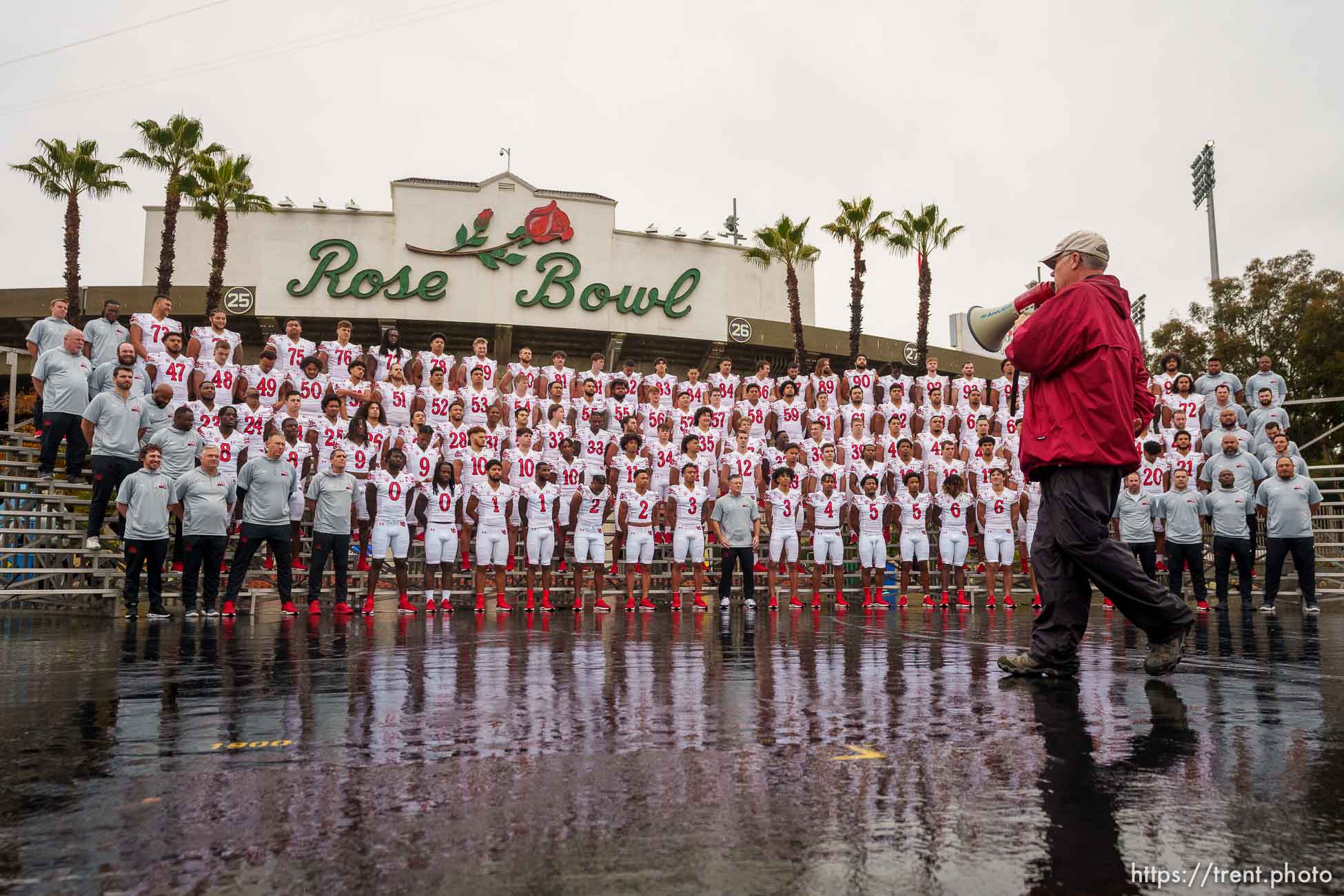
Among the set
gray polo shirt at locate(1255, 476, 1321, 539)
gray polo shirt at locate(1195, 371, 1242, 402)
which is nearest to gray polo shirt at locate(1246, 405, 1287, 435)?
gray polo shirt at locate(1195, 371, 1242, 402)

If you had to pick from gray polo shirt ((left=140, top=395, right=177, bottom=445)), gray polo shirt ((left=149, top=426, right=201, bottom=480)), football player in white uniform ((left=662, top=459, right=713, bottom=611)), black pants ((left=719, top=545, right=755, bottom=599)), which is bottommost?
black pants ((left=719, top=545, right=755, bottom=599))

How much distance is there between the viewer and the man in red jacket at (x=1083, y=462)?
213 inches

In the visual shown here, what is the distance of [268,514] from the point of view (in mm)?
12523

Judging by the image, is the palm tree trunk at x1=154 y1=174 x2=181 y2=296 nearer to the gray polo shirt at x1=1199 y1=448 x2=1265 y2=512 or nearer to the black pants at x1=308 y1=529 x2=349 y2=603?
the black pants at x1=308 y1=529 x2=349 y2=603

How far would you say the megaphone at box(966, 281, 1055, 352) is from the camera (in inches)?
239

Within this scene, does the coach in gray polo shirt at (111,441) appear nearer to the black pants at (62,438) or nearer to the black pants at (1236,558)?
the black pants at (62,438)

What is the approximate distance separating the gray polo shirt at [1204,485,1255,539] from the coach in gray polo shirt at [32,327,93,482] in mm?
15842

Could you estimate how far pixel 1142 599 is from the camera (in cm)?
538

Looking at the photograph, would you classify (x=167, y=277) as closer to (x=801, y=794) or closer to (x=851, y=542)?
(x=851, y=542)

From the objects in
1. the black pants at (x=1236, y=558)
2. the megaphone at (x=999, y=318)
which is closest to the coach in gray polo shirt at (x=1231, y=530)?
the black pants at (x=1236, y=558)

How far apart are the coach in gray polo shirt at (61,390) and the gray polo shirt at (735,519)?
8.85 meters

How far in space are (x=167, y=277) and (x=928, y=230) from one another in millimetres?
23699

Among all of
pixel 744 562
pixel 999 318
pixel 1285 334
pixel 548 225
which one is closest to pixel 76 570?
pixel 744 562

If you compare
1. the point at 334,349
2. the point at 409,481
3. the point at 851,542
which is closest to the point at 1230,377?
the point at 851,542
